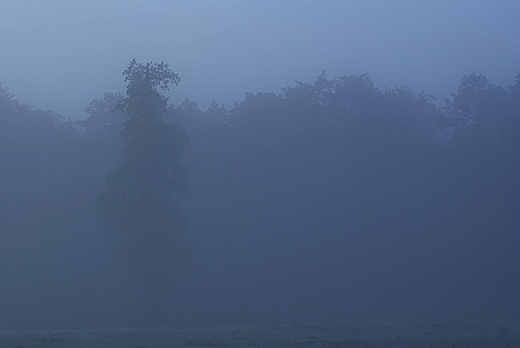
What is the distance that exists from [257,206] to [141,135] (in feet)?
75.6

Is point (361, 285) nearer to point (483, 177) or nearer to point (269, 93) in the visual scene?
point (483, 177)

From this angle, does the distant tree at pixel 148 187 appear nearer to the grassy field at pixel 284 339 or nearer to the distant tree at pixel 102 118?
the grassy field at pixel 284 339

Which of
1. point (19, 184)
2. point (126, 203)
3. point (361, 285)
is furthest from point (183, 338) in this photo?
point (19, 184)

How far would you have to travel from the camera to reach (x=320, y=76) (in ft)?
237

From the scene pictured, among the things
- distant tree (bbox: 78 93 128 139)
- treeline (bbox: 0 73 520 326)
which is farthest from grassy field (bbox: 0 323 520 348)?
distant tree (bbox: 78 93 128 139)

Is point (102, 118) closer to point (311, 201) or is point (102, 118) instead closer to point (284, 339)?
point (311, 201)

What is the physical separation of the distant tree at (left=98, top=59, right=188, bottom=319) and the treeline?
19.7 feet

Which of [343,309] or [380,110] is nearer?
[343,309]

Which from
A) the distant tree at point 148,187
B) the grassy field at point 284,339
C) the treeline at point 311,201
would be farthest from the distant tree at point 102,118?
the grassy field at point 284,339

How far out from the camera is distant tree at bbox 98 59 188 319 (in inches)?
1565

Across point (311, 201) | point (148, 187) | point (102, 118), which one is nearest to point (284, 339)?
point (148, 187)

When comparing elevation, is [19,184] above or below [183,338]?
above

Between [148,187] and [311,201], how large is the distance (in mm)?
25305

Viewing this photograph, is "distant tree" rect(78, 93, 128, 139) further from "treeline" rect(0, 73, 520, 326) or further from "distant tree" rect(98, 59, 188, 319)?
"distant tree" rect(98, 59, 188, 319)
